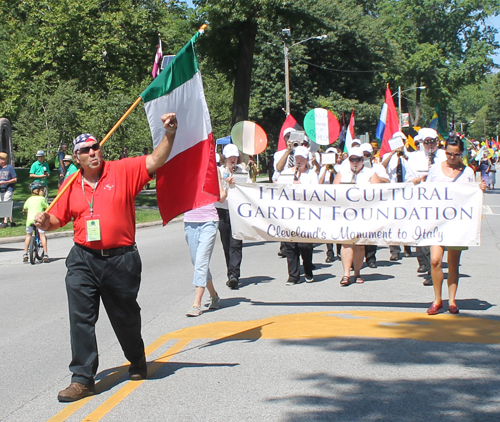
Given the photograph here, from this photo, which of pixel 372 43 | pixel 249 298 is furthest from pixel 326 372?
pixel 372 43

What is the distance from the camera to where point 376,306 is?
8070mm

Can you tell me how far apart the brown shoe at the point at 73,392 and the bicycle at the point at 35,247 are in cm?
822

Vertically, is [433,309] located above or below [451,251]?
below

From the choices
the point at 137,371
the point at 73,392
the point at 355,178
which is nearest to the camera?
the point at 73,392

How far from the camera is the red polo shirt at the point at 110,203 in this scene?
16.5ft

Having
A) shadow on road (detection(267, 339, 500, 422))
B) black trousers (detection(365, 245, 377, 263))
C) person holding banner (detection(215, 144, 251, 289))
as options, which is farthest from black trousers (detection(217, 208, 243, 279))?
shadow on road (detection(267, 339, 500, 422))

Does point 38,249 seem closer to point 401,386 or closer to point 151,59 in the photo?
point 401,386

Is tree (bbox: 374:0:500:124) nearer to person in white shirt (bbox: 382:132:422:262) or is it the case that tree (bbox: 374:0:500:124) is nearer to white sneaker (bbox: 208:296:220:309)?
person in white shirt (bbox: 382:132:422:262)

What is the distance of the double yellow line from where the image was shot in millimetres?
4594

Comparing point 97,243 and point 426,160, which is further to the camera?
point 426,160

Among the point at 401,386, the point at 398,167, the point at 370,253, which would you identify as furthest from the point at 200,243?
the point at 398,167

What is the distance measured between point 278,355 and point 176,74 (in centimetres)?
253

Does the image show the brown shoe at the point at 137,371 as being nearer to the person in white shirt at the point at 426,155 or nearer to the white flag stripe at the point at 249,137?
the person in white shirt at the point at 426,155

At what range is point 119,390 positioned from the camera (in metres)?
5.09
